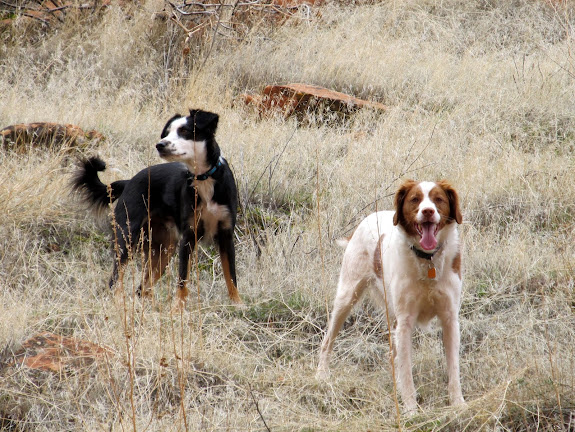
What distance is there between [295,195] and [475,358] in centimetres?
248

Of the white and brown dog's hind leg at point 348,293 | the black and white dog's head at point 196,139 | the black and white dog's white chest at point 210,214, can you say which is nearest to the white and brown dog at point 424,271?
the white and brown dog's hind leg at point 348,293

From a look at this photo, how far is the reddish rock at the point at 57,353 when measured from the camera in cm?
347

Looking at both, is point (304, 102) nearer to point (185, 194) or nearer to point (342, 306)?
point (185, 194)

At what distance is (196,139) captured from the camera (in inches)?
193

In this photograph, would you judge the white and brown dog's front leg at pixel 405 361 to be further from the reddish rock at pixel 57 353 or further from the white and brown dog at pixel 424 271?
the reddish rock at pixel 57 353

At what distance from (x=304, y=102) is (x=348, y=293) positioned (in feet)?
13.2

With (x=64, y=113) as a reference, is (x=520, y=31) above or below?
above

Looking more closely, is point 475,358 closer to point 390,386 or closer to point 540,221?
point 390,386

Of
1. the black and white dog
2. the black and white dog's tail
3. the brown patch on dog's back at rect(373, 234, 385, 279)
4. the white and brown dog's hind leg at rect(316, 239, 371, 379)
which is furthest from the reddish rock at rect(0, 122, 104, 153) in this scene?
the brown patch on dog's back at rect(373, 234, 385, 279)

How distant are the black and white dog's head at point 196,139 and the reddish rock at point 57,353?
157 cm

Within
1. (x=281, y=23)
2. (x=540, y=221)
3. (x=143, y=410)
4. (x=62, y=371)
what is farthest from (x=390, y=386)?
(x=281, y=23)

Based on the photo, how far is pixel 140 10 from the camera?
32.4 ft

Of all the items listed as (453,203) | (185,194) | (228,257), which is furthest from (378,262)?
(185,194)

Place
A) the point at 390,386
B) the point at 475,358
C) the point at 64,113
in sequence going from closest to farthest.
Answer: the point at 390,386 → the point at 475,358 → the point at 64,113
